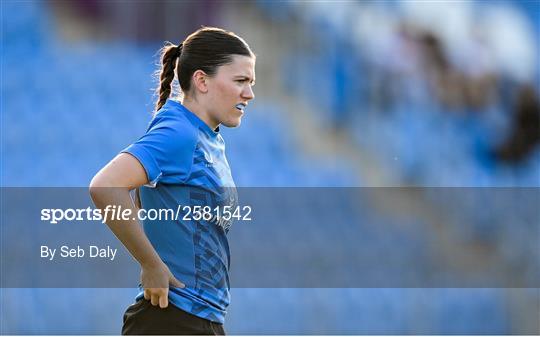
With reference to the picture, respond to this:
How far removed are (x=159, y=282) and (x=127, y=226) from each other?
107 millimetres

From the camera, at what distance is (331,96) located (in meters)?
3.87

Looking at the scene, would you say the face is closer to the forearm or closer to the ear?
the ear

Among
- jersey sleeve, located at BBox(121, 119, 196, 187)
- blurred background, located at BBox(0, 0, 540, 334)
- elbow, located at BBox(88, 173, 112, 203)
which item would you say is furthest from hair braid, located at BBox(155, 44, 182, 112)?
blurred background, located at BBox(0, 0, 540, 334)

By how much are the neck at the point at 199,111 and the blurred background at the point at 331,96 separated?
202cm

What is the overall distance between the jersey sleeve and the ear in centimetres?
11

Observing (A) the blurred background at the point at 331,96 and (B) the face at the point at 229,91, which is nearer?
(B) the face at the point at 229,91

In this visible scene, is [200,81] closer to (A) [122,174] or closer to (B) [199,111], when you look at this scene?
(B) [199,111]

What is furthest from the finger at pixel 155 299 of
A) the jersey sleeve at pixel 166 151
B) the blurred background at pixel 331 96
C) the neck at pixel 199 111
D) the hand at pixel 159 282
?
the blurred background at pixel 331 96

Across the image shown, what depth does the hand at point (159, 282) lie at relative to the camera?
4.75 ft

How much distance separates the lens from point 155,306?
4.89 feet

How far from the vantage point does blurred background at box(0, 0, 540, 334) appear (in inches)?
145

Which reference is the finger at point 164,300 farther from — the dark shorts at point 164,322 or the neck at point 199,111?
the neck at point 199,111

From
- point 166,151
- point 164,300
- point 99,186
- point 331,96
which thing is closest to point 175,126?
point 166,151

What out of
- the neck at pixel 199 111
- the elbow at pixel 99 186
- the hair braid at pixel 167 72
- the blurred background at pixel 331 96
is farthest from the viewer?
the blurred background at pixel 331 96
